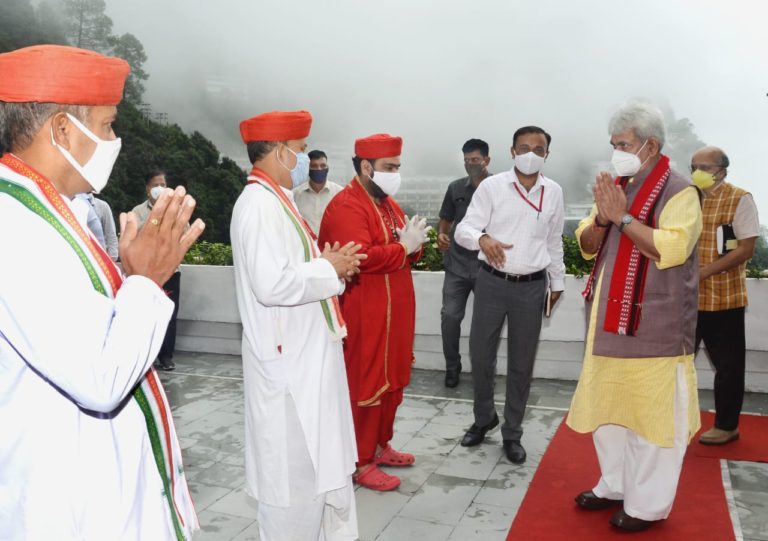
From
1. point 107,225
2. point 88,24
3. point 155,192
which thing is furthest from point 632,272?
point 88,24

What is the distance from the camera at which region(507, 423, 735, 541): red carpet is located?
3.11 meters

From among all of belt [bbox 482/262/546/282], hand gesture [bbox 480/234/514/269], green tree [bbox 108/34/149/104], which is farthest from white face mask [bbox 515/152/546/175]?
green tree [bbox 108/34/149/104]

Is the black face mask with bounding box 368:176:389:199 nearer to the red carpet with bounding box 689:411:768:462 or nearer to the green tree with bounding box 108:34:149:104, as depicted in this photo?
the red carpet with bounding box 689:411:768:462

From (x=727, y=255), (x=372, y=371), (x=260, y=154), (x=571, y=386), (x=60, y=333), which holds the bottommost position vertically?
(x=571, y=386)

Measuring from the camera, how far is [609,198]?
301 centimetres

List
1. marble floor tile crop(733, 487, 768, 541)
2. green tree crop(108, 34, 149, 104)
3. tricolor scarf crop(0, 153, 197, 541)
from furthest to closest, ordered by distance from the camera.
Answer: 1. green tree crop(108, 34, 149, 104)
2. marble floor tile crop(733, 487, 768, 541)
3. tricolor scarf crop(0, 153, 197, 541)

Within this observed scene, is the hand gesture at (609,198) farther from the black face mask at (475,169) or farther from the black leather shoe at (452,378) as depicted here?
the black leather shoe at (452,378)

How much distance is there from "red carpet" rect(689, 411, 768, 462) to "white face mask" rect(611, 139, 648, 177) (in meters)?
1.99

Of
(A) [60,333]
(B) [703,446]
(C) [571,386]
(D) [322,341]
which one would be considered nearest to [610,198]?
(D) [322,341]

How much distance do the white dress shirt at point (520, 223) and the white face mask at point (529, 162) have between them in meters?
0.09

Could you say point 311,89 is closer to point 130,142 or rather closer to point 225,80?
point 225,80

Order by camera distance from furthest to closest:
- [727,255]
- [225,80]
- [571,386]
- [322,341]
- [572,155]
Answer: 1. [225,80]
2. [572,155]
3. [571,386]
4. [727,255]
5. [322,341]

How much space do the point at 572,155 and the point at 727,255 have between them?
493cm

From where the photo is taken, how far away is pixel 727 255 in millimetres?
4043
